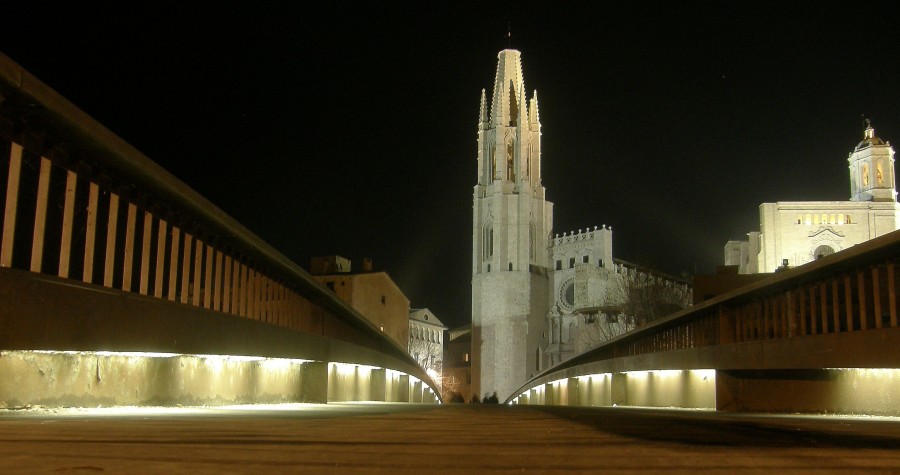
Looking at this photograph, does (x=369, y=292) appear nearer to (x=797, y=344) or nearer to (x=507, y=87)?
(x=507, y=87)

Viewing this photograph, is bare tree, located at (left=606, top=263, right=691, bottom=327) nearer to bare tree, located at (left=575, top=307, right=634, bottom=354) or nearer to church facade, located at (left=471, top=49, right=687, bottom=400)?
bare tree, located at (left=575, top=307, right=634, bottom=354)

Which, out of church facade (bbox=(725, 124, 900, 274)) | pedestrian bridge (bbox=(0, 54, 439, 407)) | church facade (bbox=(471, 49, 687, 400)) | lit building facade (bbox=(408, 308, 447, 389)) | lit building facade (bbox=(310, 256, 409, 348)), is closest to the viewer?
pedestrian bridge (bbox=(0, 54, 439, 407))

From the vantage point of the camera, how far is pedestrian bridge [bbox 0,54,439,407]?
7.14 m

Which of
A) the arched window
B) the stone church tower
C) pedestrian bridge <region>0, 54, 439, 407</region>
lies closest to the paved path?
pedestrian bridge <region>0, 54, 439, 407</region>

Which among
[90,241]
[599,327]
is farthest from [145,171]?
[599,327]

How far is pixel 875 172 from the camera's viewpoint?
83.1m

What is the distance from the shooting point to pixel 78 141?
26.7 ft

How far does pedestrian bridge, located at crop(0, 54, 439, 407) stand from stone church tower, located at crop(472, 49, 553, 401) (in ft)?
262

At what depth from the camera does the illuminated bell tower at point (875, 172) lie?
82.2 m

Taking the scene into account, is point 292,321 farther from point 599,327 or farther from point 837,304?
point 599,327

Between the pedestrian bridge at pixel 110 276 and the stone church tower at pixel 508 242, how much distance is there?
79757 mm

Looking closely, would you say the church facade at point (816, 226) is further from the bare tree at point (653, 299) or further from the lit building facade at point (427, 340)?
the lit building facade at point (427, 340)

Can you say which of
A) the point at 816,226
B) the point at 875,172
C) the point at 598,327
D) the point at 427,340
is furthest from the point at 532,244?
the point at 875,172

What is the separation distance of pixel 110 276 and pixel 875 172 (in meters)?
86.1
